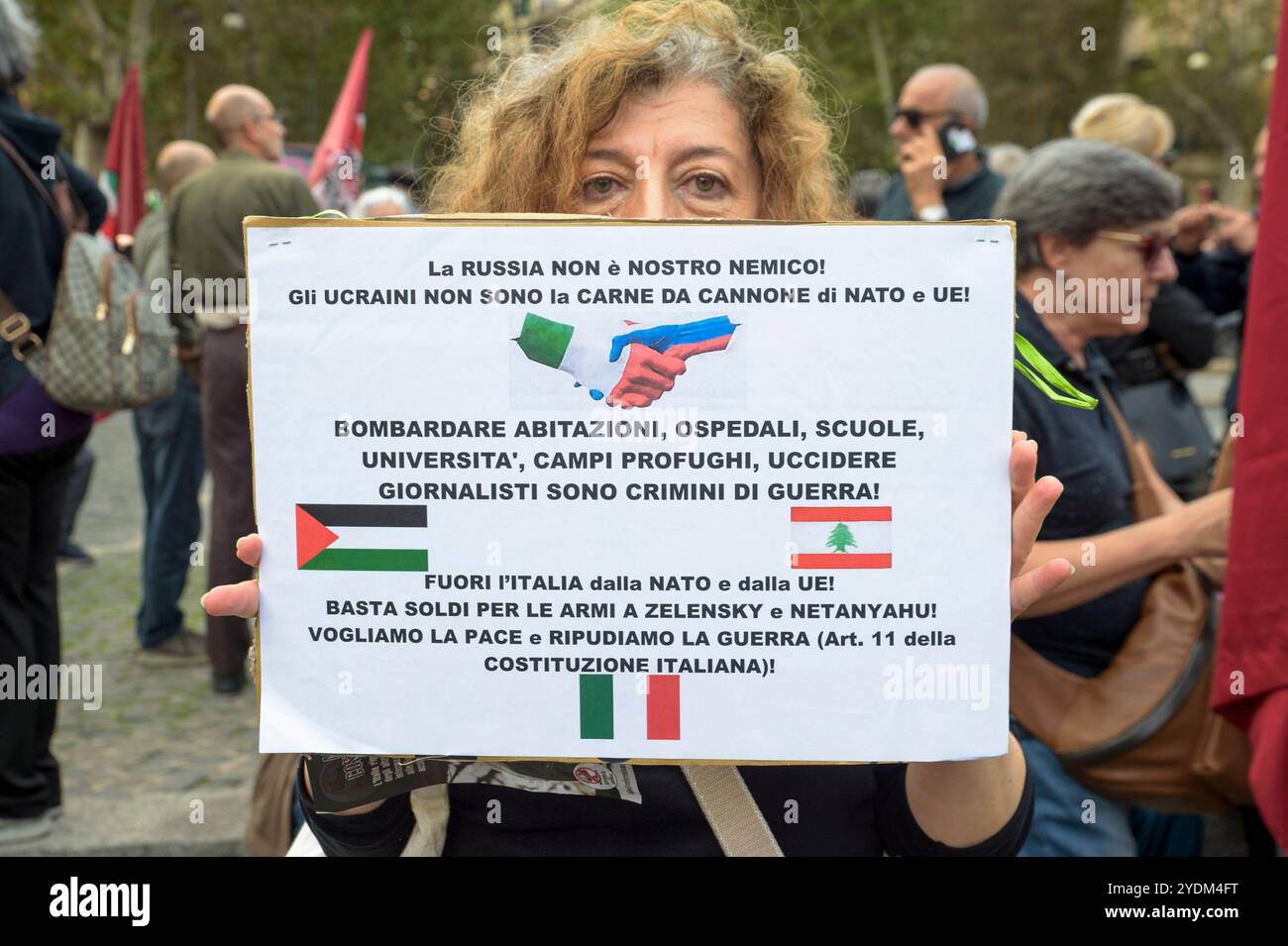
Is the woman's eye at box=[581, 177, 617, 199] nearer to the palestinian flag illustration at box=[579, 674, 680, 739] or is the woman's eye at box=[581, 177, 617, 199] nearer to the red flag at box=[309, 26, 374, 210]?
the palestinian flag illustration at box=[579, 674, 680, 739]

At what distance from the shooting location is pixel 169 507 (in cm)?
625

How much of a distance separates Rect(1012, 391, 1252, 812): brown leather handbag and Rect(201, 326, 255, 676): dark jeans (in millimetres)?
3530

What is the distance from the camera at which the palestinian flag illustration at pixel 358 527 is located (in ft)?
5.00

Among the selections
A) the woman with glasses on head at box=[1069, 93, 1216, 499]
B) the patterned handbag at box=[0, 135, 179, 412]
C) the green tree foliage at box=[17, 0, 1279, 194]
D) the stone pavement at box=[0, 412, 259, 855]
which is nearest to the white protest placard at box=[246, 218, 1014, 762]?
the stone pavement at box=[0, 412, 259, 855]

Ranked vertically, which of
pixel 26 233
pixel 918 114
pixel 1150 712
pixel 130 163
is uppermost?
pixel 130 163

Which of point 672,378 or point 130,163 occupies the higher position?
point 130,163

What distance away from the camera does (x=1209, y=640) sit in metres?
2.81

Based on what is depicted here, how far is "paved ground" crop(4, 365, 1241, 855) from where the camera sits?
425cm

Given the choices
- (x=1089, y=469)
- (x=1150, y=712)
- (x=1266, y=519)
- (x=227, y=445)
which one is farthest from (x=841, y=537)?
(x=227, y=445)

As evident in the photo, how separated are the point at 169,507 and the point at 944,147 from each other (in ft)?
12.5

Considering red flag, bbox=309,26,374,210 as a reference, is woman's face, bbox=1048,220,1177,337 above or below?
below

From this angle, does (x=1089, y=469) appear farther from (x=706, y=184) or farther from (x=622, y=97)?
(x=622, y=97)

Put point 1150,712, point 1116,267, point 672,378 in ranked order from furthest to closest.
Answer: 1. point 1116,267
2. point 1150,712
3. point 672,378
